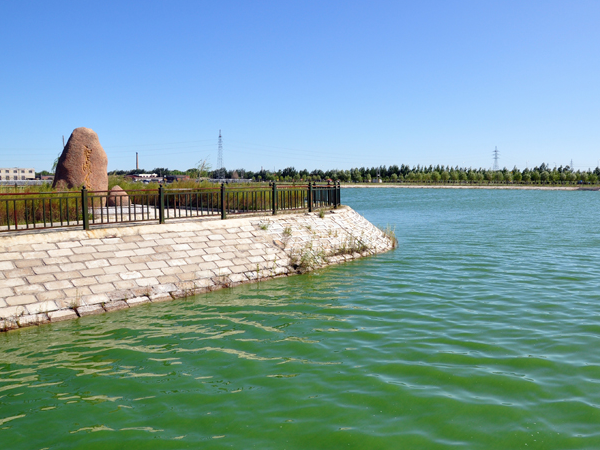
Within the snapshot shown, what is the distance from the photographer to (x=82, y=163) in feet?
61.4

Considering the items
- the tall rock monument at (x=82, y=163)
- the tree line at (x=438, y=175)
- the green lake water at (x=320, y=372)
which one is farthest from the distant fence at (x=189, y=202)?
the tree line at (x=438, y=175)

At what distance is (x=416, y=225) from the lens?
31.4 m

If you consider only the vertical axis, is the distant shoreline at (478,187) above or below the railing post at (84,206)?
above

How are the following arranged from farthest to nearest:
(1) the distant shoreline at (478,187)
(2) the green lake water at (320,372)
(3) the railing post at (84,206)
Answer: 1. (1) the distant shoreline at (478,187)
2. (3) the railing post at (84,206)
3. (2) the green lake water at (320,372)

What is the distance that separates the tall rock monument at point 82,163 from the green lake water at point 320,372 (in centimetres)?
981

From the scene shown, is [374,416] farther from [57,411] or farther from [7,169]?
[7,169]

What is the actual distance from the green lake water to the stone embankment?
56 cm

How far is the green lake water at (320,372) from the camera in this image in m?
5.52

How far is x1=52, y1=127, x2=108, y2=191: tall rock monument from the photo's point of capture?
60.6 feet

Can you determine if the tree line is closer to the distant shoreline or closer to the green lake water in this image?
the distant shoreline

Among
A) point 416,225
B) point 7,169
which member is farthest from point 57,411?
point 7,169

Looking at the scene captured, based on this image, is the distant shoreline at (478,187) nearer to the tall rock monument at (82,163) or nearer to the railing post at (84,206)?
the tall rock monument at (82,163)

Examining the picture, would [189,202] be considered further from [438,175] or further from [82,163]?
[438,175]

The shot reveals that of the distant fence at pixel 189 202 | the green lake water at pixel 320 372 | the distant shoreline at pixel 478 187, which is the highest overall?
the distant shoreline at pixel 478 187
